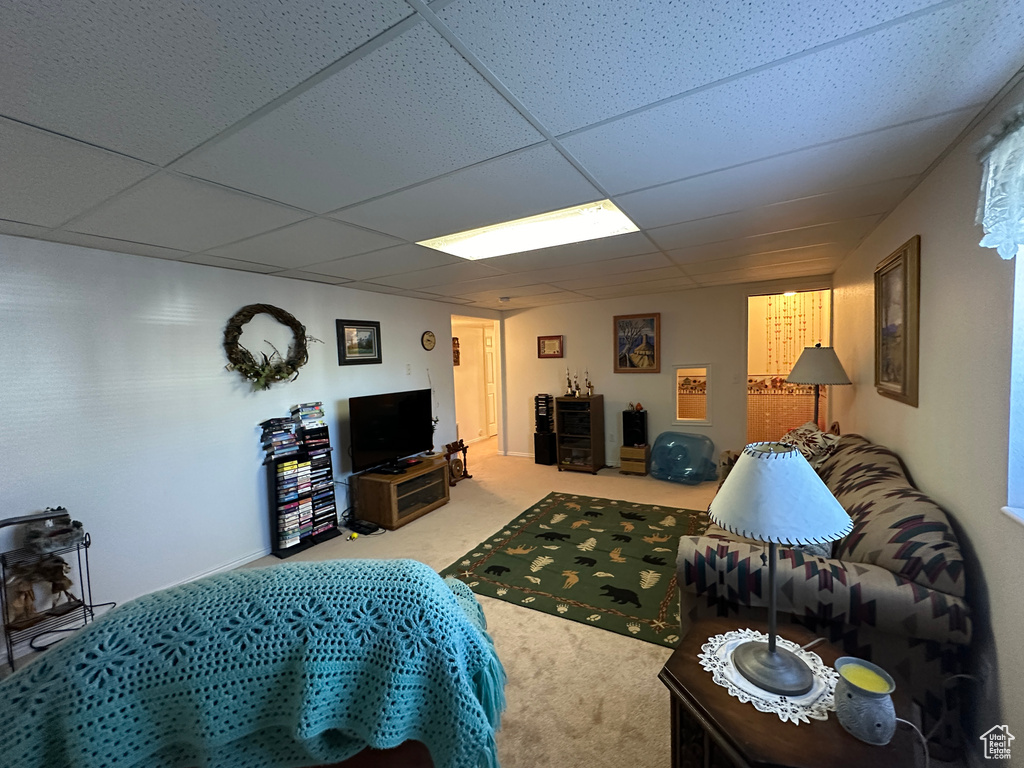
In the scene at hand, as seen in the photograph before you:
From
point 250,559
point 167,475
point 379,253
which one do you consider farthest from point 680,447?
point 167,475

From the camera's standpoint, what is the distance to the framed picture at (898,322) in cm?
183

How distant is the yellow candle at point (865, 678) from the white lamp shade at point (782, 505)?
1.18ft

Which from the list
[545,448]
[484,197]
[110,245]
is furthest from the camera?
[545,448]

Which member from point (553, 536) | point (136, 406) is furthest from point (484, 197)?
point (553, 536)

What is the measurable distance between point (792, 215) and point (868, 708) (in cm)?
224

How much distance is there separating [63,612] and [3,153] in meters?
2.18

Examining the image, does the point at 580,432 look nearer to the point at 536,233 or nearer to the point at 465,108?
the point at 536,233

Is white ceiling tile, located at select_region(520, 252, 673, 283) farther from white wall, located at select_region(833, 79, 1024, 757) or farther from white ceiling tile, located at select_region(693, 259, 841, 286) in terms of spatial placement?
white wall, located at select_region(833, 79, 1024, 757)

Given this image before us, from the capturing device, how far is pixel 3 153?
1272mm

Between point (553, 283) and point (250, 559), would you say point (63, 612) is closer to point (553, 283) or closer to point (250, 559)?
point (250, 559)

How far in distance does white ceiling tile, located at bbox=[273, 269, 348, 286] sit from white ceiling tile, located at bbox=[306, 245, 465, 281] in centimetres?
12

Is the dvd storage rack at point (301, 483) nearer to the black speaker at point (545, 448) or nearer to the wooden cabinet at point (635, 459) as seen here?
the black speaker at point (545, 448)

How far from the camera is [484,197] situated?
1.83m

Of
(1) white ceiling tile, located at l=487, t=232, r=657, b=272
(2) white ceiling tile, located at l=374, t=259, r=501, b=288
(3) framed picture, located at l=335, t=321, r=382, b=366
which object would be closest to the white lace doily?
(1) white ceiling tile, located at l=487, t=232, r=657, b=272
